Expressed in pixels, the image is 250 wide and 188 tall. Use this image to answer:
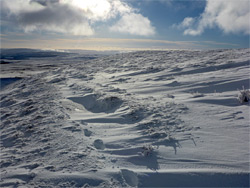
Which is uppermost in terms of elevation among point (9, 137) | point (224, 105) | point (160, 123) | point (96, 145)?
point (224, 105)

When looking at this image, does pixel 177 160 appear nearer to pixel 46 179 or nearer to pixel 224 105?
pixel 46 179

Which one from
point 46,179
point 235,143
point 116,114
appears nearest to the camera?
point 46,179

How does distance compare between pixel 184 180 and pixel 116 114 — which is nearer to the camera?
pixel 184 180

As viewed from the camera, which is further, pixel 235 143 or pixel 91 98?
pixel 91 98

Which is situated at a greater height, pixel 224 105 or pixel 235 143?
pixel 224 105

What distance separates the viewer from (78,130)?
173 inches

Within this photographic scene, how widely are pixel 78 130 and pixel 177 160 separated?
2.44m

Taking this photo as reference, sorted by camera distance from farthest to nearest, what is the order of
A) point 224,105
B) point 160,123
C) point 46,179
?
point 224,105 < point 160,123 < point 46,179

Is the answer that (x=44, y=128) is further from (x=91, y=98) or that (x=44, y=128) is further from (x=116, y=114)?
(x=91, y=98)

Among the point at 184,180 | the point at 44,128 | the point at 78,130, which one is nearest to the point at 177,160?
the point at 184,180

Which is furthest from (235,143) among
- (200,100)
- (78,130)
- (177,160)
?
(78,130)

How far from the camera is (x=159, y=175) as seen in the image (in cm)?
269

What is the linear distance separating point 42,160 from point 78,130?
1105 millimetres

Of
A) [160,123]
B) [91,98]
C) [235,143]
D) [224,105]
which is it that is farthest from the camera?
[91,98]
